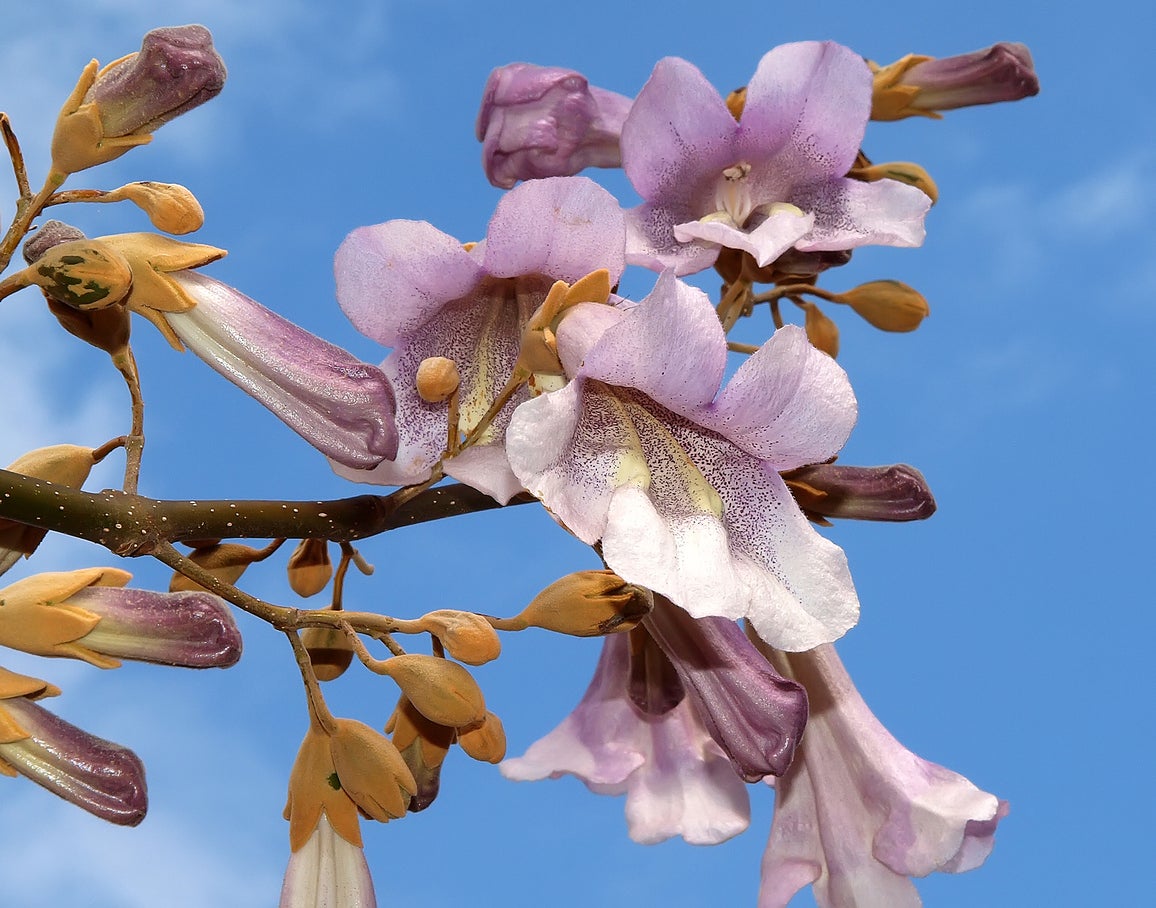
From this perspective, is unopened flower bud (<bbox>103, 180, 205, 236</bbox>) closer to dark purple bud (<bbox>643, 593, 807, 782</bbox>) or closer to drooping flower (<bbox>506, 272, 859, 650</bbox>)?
drooping flower (<bbox>506, 272, 859, 650</bbox>)

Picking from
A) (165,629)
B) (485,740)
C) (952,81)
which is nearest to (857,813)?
(485,740)

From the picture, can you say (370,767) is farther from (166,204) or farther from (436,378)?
(166,204)

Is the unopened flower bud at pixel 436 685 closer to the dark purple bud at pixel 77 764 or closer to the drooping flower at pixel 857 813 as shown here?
the dark purple bud at pixel 77 764

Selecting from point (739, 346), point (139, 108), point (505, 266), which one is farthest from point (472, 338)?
point (139, 108)

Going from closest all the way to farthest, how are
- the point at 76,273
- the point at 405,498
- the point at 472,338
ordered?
the point at 76,273
the point at 405,498
the point at 472,338

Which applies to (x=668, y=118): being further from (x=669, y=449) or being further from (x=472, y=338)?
(x=669, y=449)

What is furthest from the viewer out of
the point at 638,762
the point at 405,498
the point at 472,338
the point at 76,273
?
the point at 638,762

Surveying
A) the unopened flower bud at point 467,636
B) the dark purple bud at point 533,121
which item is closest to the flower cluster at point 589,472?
the unopened flower bud at point 467,636
